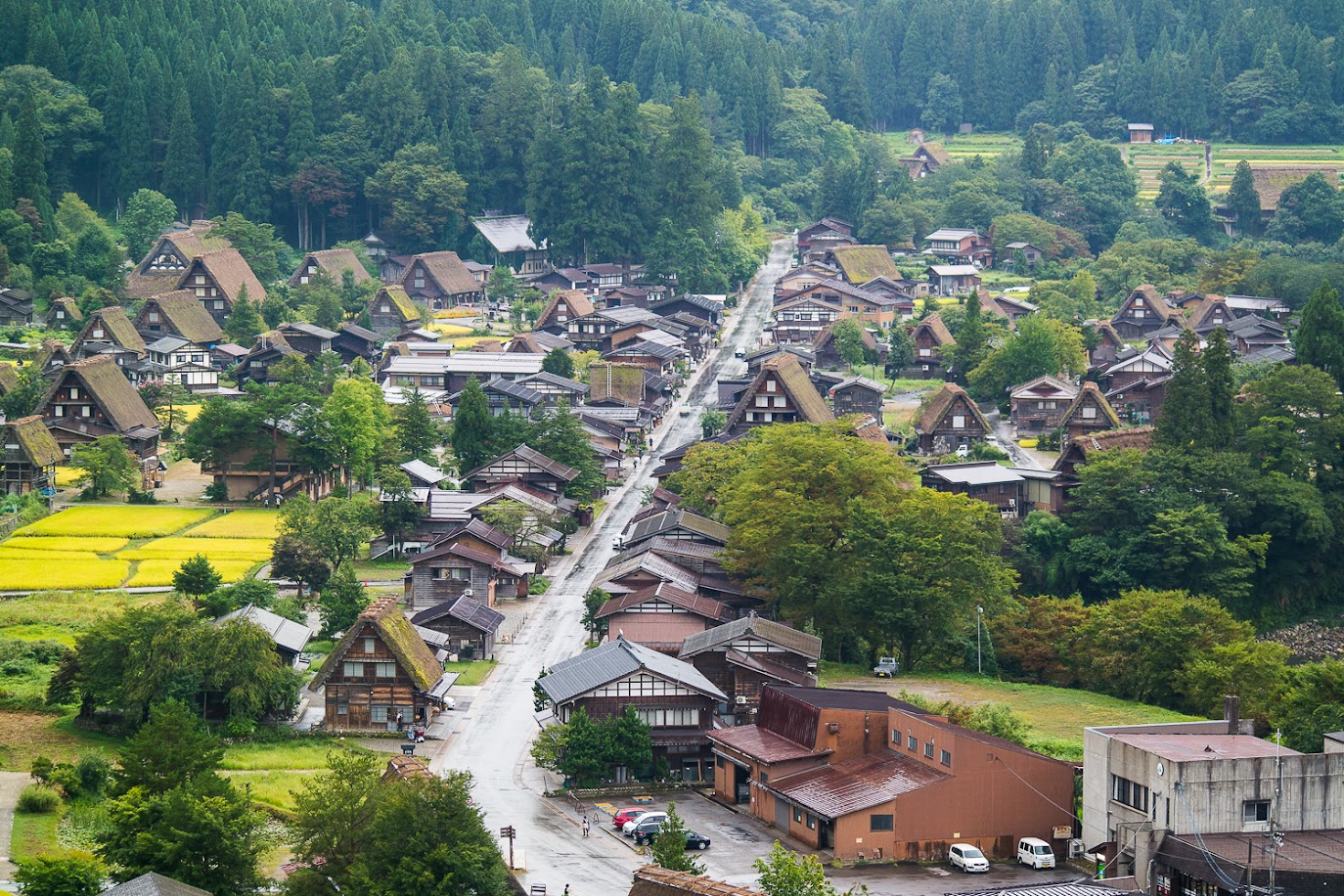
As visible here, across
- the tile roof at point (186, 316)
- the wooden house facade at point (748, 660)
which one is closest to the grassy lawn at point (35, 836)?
the wooden house facade at point (748, 660)

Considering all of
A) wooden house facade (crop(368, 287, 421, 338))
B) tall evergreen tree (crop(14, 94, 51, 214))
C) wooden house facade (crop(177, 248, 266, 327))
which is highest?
tall evergreen tree (crop(14, 94, 51, 214))

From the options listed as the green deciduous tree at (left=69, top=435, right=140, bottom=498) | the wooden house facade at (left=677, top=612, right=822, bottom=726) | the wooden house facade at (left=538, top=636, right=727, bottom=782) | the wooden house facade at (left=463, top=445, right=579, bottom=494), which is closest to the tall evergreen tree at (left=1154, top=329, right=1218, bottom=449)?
the wooden house facade at (left=463, top=445, right=579, bottom=494)

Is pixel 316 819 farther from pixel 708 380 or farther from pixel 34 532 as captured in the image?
pixel 708 380

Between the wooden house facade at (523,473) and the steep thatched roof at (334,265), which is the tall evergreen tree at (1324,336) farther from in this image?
the steep thatched roof at (334,265)

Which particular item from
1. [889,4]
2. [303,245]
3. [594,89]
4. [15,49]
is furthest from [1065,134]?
[15,49]

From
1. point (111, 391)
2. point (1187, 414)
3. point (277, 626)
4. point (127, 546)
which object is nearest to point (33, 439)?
point (111, 391)

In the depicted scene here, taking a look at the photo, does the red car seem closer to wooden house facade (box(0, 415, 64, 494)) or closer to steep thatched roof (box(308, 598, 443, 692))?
steep thatched roof (box(308, 598, 443, 692))
